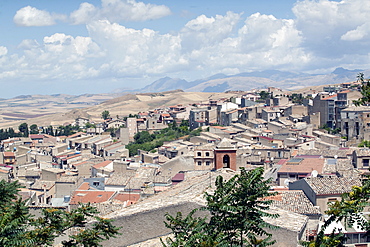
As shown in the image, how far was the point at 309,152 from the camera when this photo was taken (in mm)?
37969

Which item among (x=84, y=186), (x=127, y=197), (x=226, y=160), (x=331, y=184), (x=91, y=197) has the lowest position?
(x=84, y=186)

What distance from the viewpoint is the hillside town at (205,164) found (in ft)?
49.4

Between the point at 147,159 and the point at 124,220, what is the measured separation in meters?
32.2

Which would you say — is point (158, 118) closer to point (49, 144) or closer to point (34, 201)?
point (49, 144)

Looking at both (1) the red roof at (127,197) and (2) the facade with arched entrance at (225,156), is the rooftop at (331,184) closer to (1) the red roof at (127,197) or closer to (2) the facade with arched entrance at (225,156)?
(2) the facade with arched entrance at (225,156)

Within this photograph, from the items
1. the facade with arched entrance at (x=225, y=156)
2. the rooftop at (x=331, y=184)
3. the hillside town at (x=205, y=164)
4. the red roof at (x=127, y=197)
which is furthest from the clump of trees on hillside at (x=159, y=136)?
the rooftop at (x=331, y=184)

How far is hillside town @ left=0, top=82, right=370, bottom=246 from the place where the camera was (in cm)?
1506

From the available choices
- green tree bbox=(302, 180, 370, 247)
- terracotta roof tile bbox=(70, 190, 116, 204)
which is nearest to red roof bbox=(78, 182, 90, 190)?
terracotta roof tile bbox=(70, 190, 116, 204)

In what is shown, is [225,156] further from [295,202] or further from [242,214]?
[242,214]

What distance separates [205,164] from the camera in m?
34.9

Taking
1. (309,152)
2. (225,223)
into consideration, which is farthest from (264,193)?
(309,152)

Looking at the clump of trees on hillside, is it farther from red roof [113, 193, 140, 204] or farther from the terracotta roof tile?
red roof [113, 193, 140, 204]

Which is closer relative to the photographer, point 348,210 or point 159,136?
point 348,210

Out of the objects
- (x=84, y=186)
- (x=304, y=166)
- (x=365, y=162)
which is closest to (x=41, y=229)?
(x=304, y=166)
